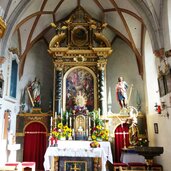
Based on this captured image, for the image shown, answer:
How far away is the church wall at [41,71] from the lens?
460 inches

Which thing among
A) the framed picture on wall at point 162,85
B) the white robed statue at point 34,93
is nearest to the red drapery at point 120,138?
the framed picture on wall at point 162,85

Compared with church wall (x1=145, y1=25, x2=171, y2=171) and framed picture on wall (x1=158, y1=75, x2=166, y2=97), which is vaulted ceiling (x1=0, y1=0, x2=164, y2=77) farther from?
framed picture on wall (x1=158, y1=75, x2=166, y2=97)

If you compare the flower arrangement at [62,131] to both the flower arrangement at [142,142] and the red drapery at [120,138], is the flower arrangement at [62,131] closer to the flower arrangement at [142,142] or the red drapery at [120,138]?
the red drapery at [120,138]

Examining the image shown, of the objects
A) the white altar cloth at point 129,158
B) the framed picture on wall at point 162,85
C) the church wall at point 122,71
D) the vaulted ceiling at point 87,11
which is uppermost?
the vaulted ceiling at point 87,11

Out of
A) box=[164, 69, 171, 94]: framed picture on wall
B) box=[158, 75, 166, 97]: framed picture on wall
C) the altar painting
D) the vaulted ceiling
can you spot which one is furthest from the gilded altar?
box=[164, 69, 171, 94]: framed picture on wall

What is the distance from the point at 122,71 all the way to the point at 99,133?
13.5 feet

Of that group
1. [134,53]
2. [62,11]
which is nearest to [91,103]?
[134,53]

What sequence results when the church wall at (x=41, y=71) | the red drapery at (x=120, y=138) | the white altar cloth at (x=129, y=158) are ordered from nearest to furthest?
1. the white altar cloth at (x=129, y=158)
2. the red drapery at (x=120, y=138)
3. the church wall at (x=41, y=71)

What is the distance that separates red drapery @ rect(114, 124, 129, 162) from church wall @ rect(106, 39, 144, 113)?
4.56 ft

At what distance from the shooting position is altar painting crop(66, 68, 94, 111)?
10542mm

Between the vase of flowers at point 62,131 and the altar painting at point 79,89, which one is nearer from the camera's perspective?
the vase of flowers at point 62,131

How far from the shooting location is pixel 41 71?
12117mm

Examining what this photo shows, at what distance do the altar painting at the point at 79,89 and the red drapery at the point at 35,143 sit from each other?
5.99 ft

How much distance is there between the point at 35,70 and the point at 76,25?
3434 mm
